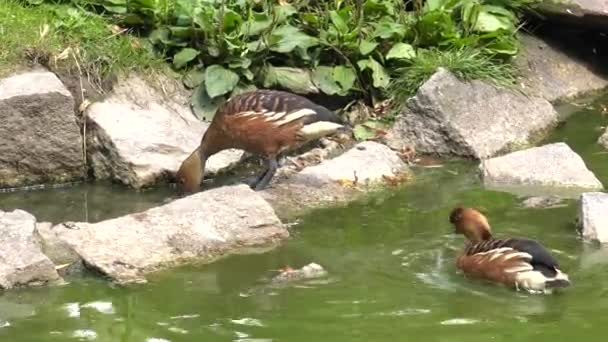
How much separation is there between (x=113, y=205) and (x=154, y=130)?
3.13ft

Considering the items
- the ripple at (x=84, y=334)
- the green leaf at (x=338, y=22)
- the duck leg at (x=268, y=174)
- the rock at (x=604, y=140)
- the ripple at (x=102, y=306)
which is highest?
the green leaf at (x=338, y=22)

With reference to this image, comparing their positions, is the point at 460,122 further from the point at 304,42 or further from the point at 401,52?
the point at 304,42

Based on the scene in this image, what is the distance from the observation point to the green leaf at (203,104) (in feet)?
33.3

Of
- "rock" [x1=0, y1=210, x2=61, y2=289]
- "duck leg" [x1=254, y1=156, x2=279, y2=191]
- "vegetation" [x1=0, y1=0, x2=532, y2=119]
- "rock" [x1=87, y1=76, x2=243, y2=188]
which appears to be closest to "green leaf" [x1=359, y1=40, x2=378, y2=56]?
"vegetation" [x1=0, y1=0, x2=532, y2=119]

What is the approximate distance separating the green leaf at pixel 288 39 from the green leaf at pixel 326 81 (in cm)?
24

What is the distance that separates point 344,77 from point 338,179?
175 cm

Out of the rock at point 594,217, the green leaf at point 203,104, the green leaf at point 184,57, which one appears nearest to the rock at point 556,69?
the green leaf at point 203,104

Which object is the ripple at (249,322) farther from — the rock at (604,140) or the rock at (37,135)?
the rock at (604,140)

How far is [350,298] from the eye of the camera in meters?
6.75

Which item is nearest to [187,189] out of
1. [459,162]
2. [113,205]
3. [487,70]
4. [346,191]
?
[113,205]

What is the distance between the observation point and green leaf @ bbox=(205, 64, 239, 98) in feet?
33.1

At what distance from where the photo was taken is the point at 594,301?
658 cm

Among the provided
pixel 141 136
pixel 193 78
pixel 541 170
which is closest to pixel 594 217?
pixel 541 170

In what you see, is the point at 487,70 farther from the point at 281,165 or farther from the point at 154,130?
the point at 154,130
